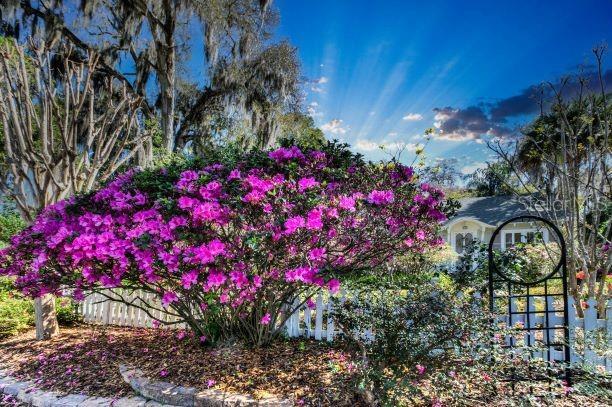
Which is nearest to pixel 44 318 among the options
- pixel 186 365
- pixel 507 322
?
pixel 186 365

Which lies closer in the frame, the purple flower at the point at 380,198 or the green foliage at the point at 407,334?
the green foliage at the point at 407,334

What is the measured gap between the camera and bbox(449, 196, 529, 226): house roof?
1794 centimetres

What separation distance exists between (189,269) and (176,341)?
161 centimetres

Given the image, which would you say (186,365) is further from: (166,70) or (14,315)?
(166,70)

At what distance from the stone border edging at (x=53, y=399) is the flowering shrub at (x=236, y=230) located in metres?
0.81

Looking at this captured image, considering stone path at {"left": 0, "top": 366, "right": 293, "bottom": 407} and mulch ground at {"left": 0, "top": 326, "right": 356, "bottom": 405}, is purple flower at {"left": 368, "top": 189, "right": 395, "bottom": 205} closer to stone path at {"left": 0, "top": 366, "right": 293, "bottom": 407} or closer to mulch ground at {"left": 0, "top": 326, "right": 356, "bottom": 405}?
mulch ground at {"left": 0, "top": 326, "right": 356, "bottom": 405}

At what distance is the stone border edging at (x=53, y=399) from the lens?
120 inches

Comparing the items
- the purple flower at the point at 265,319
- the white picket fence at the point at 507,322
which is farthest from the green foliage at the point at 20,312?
the purple flower at the point at 265,319

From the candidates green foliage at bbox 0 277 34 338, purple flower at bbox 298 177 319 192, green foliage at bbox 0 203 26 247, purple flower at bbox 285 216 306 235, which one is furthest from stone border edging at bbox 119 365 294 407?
green foliage at bbox 0 203 26 247

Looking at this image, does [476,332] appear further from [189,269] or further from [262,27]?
[262,27]

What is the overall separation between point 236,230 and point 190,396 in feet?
4.40

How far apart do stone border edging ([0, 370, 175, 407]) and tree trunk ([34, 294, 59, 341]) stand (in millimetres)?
1429

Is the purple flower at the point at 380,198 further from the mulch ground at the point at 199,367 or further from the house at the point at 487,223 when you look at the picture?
the house at the point at 487,223

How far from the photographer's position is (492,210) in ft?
62.2
